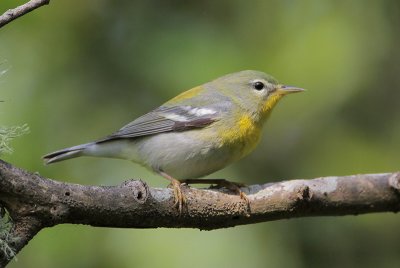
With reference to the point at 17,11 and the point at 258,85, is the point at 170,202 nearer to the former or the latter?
the point at 17,11

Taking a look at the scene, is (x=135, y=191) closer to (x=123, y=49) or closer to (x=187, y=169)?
(x=187, y=169)

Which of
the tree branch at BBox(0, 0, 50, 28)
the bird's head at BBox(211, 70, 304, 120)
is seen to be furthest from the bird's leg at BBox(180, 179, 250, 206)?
the tree branch at BBox(0, 0, 50, 28)

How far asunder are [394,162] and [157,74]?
1647 mm

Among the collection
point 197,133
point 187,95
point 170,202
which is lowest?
point 170,202

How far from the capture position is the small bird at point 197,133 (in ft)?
12.5

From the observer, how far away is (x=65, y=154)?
370 cm

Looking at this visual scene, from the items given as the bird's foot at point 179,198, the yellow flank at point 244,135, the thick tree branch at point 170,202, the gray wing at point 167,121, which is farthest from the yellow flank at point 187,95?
the bird's foot at point 179,198

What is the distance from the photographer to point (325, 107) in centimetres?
416

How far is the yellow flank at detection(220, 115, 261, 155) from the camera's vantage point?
3887 millimetres

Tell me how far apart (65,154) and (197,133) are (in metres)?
0.82

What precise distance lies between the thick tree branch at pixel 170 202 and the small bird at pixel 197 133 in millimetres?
398

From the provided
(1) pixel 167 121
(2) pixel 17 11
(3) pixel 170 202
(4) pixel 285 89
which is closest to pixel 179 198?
(3) pixel 170 202

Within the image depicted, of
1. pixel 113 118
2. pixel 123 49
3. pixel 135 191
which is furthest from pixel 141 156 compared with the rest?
pixel 135 191

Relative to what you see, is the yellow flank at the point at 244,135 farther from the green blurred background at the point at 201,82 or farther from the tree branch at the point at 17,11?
the tree branch at the point at 17,11
